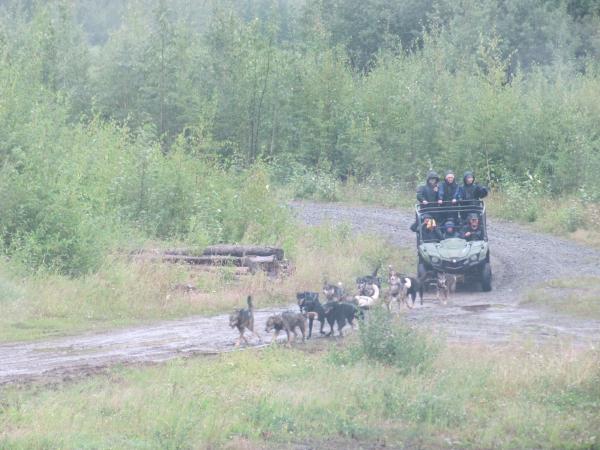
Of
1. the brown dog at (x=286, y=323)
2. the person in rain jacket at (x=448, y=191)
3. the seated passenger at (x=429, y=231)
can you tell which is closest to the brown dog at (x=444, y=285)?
the seated passenger at (x=429, y=231)

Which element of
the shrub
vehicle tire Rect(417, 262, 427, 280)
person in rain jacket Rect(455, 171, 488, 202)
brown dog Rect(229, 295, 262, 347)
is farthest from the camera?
person in rain jacket Rect(455, 171, 488, 202)

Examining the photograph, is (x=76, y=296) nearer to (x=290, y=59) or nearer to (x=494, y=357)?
(x=494, y=357)

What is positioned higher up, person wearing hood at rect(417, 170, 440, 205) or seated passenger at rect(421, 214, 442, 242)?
person wearing hood at rect(417, 170, 440, 205)

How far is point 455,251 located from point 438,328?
4.94m

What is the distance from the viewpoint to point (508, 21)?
176 feet

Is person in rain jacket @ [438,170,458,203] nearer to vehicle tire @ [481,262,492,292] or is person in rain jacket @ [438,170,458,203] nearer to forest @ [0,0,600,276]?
vehicle tire @ [481,262,492,292]

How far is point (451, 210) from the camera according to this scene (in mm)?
21750

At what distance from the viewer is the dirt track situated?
13.5 m

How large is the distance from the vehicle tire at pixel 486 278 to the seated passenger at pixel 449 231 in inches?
39.0

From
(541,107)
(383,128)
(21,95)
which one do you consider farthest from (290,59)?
(21,95)

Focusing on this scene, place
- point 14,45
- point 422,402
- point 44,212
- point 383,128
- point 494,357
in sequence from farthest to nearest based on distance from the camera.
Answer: point 383,128, point 14,45, point 44,212, point 494,357, point 422,402

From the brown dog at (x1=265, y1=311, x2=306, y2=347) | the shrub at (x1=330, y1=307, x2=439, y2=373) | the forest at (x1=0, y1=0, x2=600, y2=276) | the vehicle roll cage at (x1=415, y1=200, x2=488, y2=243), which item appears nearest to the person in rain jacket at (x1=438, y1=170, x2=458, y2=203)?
the vehicle roll cage at (x1=415, y1=200, x2=488, y2=243)

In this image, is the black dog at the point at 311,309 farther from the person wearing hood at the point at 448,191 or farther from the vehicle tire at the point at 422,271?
the person wearing hood at the point at 448,191

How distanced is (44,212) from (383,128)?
79.6ft
